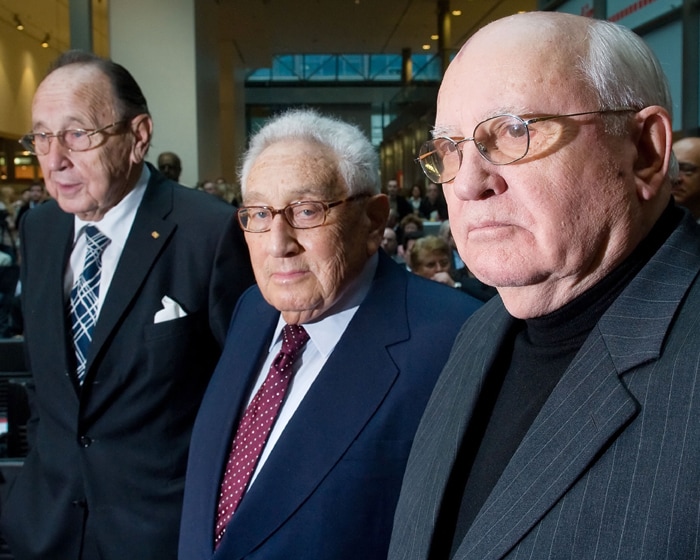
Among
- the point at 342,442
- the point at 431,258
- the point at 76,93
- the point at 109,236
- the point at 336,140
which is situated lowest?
the point at 342,442

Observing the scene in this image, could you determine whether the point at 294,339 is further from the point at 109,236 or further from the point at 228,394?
the point at 109,236

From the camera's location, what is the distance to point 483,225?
105cm

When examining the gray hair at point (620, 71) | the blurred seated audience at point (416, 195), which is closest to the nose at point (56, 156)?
the gray hair at point (620, 71)

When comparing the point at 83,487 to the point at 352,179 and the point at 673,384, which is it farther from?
the point at 673,384

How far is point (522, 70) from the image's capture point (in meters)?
1.00

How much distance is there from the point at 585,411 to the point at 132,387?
1431mm

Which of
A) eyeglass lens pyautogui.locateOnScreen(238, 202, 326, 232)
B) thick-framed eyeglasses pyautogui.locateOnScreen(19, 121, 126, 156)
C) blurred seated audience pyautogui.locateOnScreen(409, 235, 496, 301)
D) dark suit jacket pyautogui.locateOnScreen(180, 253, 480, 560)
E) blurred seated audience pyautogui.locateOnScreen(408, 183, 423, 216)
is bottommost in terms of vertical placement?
dark suit jacket pyautogui.locateOnScreen(180, 253, 480, 560)

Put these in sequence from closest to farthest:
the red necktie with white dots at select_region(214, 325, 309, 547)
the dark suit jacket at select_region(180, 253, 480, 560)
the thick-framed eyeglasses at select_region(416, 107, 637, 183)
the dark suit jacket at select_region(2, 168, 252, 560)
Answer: the thick-framed eyeglasses at select_region(416, 107, 637, 183), the dark suit jacket at select_region(180, 253, 480, 560), the red necktie with white dots at select_region(214, 325, 309, 547), the dark suit jacket at select_region(2, 168, 252, 560)

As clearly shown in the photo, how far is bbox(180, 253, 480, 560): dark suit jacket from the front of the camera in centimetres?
154

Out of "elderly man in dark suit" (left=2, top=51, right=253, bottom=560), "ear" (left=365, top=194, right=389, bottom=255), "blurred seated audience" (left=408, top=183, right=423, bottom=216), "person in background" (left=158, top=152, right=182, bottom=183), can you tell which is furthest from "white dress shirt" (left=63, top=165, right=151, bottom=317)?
"blurred seated audience" (left=408, top=183, right=423, bottom=216)

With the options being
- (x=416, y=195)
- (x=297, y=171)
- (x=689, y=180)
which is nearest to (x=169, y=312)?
(x=297, y=171)

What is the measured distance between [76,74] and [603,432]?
186 cm

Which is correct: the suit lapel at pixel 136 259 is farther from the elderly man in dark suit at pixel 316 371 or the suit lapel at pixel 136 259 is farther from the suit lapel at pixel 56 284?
the elderly man in dark suit at pixel 316 371

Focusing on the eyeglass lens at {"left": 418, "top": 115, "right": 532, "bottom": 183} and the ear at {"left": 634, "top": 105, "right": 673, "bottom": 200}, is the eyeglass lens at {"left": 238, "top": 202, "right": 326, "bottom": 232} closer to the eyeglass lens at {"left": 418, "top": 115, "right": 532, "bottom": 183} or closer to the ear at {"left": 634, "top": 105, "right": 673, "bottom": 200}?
the eyeglass lens at {"left": 418, "top": 115, "right": 532, "bottom": 183}
